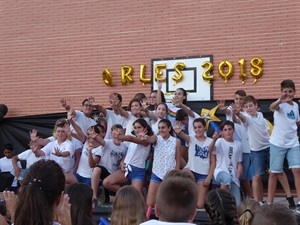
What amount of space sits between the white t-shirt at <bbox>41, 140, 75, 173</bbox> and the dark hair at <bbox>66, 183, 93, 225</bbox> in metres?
5.00

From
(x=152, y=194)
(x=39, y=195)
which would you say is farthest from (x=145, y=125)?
(x=39, y=195)

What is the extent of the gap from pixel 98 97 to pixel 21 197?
9.46 meters

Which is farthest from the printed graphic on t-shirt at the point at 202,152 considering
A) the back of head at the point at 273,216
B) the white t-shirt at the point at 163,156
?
the back of head at the point at 273,216

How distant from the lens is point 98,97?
1264 cm

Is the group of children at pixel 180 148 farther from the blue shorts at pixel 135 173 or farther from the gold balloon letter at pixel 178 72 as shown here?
the gold balloon letter at pixel 178 72

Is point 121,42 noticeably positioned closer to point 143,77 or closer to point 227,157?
point 143,77

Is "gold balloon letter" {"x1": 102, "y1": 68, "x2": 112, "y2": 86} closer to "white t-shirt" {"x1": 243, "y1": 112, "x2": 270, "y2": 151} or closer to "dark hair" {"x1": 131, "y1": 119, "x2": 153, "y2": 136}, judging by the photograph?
"dark hair" {"x1": 131, "y1": 119, "x2": 153, "y2": 136}

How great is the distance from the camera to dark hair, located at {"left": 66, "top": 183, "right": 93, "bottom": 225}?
14.9ft

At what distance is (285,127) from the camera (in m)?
8.16

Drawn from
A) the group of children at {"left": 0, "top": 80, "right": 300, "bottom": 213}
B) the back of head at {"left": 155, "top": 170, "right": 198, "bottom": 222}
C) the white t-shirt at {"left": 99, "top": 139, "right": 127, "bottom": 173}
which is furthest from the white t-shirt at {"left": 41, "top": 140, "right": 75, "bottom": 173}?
the back of head at {"left": 155, "top": 170, "right": 198, "bottom": 222}

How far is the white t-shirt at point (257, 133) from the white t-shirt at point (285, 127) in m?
0.41

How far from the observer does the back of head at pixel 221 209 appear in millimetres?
4246

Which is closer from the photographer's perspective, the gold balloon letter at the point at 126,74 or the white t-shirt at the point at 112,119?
the white t-shirt at the point at 112,119

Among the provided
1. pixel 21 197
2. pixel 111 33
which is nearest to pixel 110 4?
pixel 111 33
